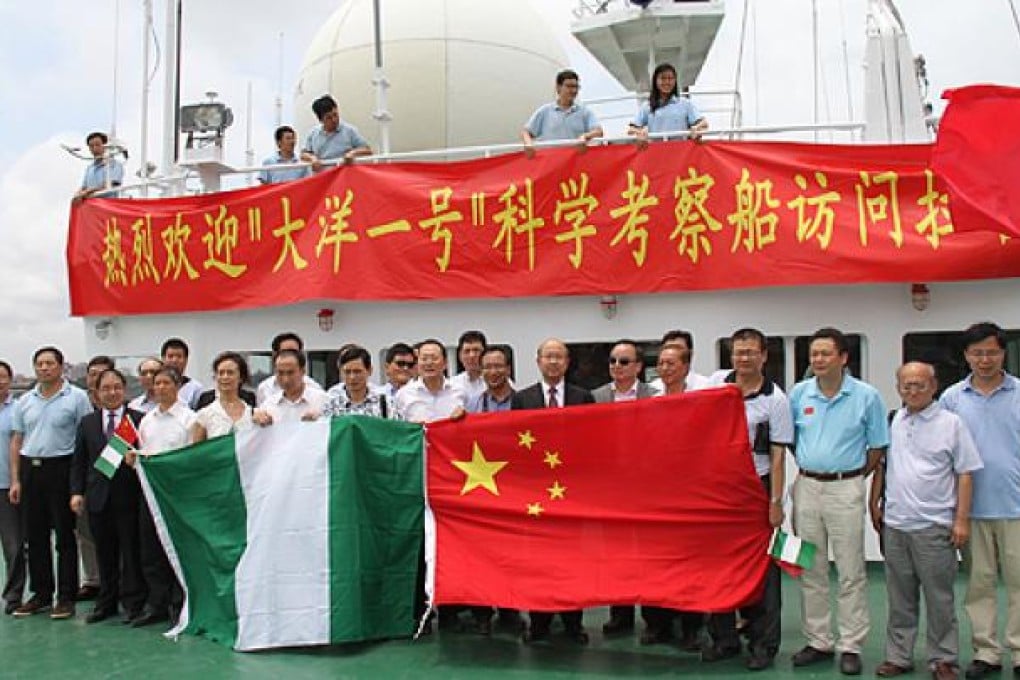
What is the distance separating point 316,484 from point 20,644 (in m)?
2.03

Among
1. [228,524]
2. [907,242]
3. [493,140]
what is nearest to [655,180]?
[907,242]

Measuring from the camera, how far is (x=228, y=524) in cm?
529

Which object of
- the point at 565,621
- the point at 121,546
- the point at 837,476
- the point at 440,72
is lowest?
the point at 565,621

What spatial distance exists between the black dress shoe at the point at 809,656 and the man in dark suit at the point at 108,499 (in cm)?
389

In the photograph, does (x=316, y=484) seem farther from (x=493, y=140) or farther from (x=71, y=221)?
(x=493, y=140)

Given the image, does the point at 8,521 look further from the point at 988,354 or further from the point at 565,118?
the point at 988,354

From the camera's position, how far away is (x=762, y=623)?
4609mm

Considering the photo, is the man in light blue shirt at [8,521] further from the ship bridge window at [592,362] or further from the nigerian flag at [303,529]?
the ship bridge window at [592,362]

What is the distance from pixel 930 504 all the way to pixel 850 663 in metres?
0.89

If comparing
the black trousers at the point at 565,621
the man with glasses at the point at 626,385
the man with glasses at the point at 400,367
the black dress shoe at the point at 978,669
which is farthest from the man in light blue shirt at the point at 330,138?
the black dress shoe at the point at 978,669

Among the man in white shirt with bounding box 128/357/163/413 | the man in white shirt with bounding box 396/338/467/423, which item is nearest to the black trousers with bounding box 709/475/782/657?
the man in white shirt with bounding box 396/338/467/423

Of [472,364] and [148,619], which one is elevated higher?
[472,364]

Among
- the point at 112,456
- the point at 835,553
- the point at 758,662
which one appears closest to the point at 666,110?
the point at 835,553

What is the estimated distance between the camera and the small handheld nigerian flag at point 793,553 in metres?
4.43
